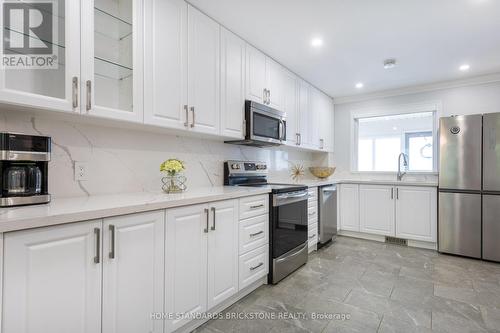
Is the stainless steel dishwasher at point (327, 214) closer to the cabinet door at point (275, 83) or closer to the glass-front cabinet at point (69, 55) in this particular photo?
the cabinet door at point (275, 83)

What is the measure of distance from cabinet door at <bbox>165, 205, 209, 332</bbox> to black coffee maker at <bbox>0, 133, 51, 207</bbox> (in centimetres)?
69

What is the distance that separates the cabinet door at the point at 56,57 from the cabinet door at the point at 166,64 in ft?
1.41

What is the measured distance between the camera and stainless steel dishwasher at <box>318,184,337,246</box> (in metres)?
3.49

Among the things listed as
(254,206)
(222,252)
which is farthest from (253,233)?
(222,252)

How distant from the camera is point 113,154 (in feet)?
6.20

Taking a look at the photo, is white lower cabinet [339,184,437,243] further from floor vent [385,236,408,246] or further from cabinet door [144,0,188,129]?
cabinet door [144,0,188,129]

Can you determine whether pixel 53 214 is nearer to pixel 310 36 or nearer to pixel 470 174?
Result: pixel 310 36

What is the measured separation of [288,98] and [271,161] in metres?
0.89

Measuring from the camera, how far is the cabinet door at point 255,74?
268 cm

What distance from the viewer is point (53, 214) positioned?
1.06 metres

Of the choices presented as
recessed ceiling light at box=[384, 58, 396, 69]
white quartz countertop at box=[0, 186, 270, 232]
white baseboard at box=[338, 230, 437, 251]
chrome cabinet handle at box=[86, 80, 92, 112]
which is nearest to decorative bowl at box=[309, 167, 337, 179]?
white baseboard at box=[338, 230, 437, 251]

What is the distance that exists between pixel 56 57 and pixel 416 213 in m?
4.32

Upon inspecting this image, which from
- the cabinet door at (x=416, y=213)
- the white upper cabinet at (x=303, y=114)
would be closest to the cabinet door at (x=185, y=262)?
the white upper cabinet at (x=303, y=114)

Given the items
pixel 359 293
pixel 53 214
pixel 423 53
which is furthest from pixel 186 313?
pixel 423 53
